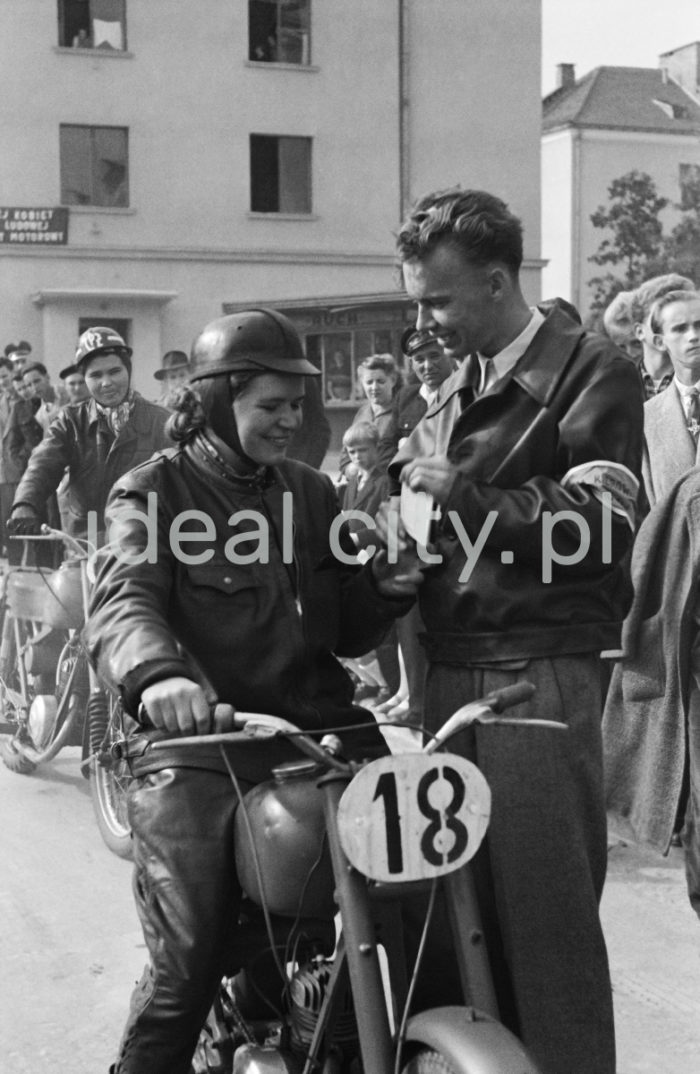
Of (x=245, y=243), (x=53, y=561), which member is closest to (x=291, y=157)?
(x=245, y=243)

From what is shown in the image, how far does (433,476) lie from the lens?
2.88 meters

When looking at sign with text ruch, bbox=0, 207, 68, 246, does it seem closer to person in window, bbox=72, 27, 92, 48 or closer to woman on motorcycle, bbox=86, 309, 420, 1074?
person in window, bbox=72, 27, 92, 48

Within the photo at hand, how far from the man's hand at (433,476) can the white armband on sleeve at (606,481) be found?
233 millimetres

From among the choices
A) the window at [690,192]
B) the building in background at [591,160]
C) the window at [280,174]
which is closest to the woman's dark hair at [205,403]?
the window at [280,174]

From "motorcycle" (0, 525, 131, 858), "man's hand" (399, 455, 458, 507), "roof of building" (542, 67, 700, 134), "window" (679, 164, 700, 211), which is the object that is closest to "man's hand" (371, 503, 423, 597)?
"man's hand" (399, 455, 458, 507)

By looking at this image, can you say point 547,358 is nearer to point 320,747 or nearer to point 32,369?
point 320,747

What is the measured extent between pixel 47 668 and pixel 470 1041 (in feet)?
16.6

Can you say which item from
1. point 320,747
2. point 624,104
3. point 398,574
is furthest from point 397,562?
point 624,104

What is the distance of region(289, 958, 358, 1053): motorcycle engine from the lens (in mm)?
2736

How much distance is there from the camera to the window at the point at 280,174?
31.4 meters

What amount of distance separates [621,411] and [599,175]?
48.6 meters

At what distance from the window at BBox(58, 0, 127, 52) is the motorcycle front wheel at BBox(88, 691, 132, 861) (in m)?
26.3

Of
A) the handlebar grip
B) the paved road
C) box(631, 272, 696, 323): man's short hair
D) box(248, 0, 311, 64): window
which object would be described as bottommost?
the paved road

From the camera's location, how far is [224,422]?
10.1ft
